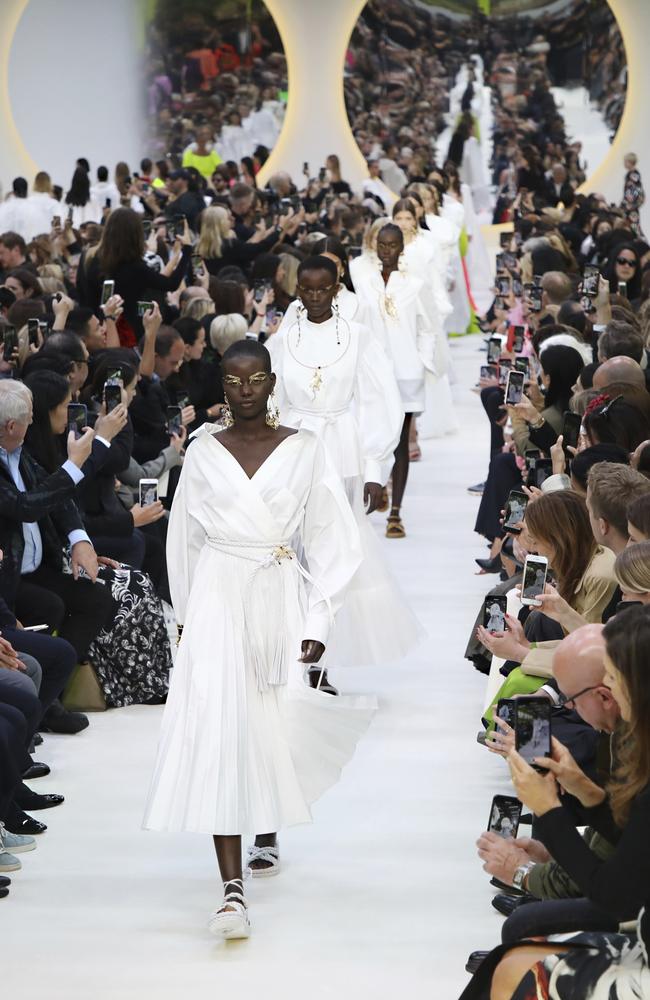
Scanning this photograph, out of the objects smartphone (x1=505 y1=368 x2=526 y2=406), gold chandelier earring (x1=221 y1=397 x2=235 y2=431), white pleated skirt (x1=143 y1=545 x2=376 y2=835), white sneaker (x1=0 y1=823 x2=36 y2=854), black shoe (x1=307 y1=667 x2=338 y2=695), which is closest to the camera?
white pleated skirt (x1=143 y1=545 x2=376 y2=835)

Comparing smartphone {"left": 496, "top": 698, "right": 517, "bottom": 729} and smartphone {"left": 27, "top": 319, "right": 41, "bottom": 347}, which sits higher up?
smartphone {"left": 27, "top": 319, "right": 41, "bottom": 347}

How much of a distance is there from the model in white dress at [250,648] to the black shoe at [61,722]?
1.75 metres

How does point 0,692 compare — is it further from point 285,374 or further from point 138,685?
point 285,374

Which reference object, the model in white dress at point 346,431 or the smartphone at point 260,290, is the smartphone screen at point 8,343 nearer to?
the model in white dress at point 346,431

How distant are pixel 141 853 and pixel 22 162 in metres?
17.5

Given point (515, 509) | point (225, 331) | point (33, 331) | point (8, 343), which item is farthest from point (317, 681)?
point (225, 331)

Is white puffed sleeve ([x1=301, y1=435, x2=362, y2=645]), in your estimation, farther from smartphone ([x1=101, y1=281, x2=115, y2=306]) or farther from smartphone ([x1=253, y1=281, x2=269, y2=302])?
smartphone ([x1=253, y1=281, x2=269, y2=302])

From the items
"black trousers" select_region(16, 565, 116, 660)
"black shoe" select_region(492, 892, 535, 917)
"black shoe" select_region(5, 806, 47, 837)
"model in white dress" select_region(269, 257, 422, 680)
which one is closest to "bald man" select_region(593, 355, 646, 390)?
"model in white dress" select_region(269, 257, 422, 680)

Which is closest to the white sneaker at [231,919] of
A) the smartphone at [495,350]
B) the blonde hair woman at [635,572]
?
the blonde hair woman at [635,572]

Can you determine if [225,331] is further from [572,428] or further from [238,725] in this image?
[238,725]

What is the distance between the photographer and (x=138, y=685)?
6.36 metres

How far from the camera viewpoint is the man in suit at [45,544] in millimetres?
5551

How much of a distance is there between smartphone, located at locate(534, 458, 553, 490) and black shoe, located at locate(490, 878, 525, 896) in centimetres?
180

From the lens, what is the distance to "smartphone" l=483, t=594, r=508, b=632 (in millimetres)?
4715
